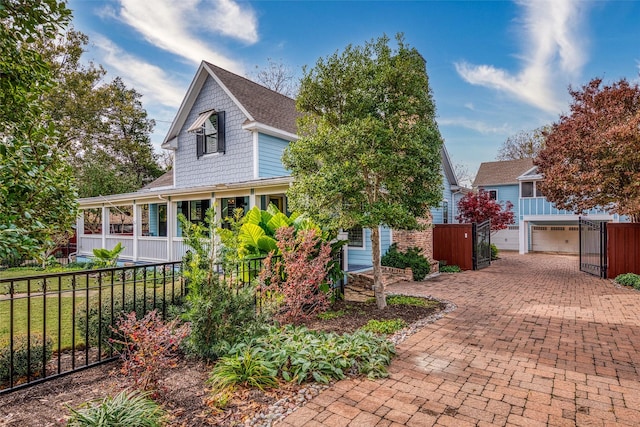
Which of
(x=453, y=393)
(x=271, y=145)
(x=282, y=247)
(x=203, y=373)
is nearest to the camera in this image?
(x=453, y=393)

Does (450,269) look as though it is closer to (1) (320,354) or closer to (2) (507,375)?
(2) (507,375)

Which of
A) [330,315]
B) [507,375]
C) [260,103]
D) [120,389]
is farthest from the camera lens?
[260,103]

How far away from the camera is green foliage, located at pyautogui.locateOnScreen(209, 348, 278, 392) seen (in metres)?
3.62

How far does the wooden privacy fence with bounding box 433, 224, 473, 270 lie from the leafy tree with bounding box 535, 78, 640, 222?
3.27m

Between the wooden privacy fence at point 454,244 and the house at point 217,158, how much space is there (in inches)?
73.5

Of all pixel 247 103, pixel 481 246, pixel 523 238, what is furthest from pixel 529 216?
pixel 247 103

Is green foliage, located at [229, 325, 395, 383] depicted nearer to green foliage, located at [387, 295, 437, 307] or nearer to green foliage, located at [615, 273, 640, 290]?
green foliage, located at [387, 295, 437, 307]

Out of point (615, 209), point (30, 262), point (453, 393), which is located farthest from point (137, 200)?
point (615, 209)

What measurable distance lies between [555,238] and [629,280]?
13.9 m

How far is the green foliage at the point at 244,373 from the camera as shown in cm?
362

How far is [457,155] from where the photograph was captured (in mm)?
32469

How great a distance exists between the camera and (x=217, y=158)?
14203 mm

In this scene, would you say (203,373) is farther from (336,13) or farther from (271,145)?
(271,145)

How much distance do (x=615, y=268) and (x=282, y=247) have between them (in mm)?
11876
